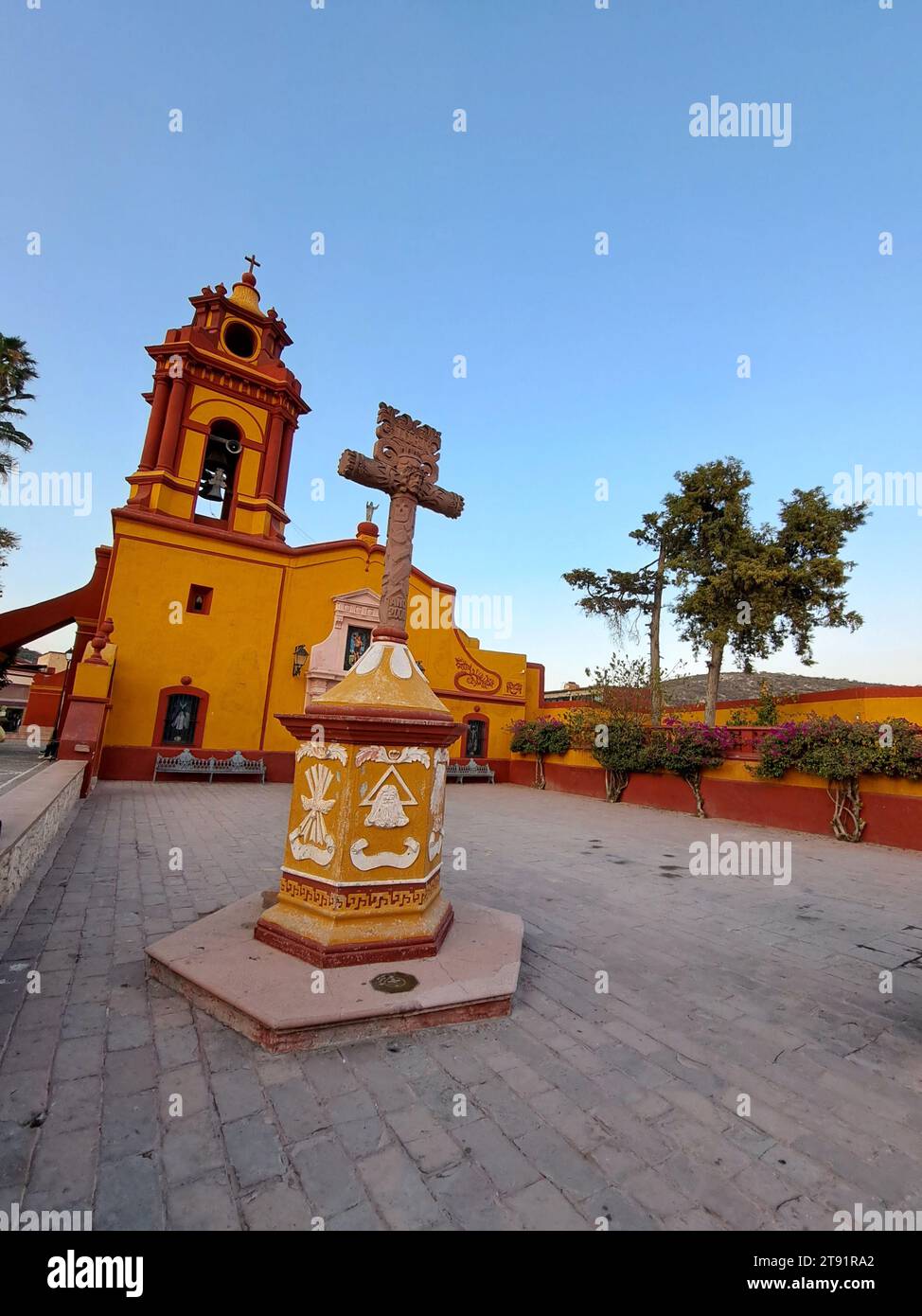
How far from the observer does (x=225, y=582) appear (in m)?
14.7

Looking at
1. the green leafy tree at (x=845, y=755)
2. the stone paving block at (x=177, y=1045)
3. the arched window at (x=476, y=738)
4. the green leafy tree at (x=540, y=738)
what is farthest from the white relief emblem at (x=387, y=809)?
the arched window at (x=476, y=738)

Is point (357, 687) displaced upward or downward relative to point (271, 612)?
downward

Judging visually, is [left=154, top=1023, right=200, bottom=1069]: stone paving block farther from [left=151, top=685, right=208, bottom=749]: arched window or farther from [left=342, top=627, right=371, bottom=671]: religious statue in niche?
[left=342, top=627, right=371, bottom=671]: religious statue in niche

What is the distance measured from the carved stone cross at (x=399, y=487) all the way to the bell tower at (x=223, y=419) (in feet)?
40.8

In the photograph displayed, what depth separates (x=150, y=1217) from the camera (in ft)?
5.17

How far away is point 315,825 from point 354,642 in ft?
43.3

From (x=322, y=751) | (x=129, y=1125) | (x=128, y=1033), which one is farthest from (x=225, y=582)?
(x=129, y=1125)

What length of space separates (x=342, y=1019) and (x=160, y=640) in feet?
43.3

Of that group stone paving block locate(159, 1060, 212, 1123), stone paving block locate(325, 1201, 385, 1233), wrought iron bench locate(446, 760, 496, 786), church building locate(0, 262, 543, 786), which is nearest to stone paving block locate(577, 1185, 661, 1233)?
stone paving block locate(325, 1201, 385, 1233)

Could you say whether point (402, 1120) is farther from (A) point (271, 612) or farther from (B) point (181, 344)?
(B) point (181, 344)

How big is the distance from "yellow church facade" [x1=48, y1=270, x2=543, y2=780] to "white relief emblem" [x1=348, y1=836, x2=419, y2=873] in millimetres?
10535

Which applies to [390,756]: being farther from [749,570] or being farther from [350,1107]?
[749,570]

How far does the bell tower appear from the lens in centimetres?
1475
